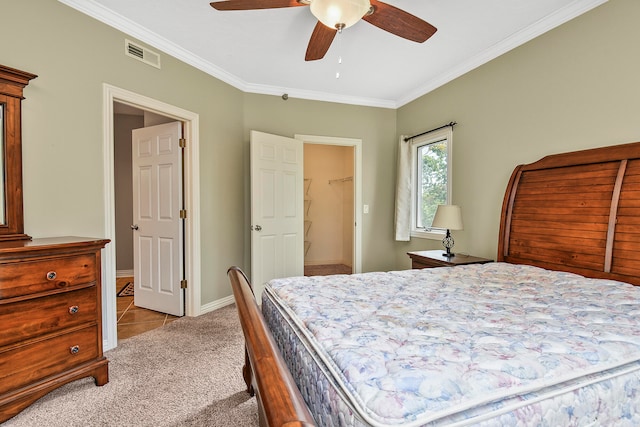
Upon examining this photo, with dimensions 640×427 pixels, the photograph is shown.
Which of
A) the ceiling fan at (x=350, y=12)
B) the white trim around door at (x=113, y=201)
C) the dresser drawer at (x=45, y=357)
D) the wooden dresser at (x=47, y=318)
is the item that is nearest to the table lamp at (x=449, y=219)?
the ceiling fan at (x=350, y=12)

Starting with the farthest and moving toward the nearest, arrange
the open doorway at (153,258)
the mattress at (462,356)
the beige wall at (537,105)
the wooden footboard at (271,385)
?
1. the open doorway at (153,258)
2. the beige wall at (537,105)
3. the mattress at (462,356)
4. the wooden footboard at (271,385)

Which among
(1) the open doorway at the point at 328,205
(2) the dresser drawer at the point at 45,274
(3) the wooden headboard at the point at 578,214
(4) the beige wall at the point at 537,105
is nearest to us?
(2) the dresser drawer at the point at 45,274

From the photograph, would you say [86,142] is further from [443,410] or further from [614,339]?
[614,339]

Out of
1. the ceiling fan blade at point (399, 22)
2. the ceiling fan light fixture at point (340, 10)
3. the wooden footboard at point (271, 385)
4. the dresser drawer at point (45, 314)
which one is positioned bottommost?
the dresser drawer at point (45, 314)

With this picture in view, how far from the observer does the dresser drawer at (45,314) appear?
1604 mm

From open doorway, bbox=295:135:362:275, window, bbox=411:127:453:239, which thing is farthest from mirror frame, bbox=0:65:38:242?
open doorway, bbox=295:135:362:275

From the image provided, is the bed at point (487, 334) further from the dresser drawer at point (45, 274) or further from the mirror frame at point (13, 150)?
the mirror frame at point (13, 150)

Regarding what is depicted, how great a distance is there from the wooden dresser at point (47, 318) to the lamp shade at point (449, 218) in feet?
9.02

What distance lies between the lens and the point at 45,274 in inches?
68.2

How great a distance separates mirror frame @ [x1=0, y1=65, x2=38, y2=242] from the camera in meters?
1.89

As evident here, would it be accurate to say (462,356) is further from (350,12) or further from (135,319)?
(135,319)

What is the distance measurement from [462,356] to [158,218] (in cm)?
332

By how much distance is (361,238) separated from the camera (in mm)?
4336

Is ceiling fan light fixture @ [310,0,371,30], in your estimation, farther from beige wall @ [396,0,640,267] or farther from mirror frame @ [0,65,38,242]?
mirror frame @ [0,65,38,242]
